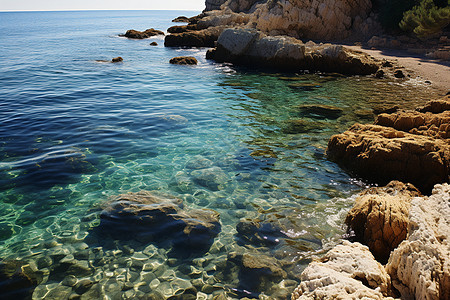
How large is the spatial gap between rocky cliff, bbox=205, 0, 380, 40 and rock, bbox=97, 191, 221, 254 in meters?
30.3

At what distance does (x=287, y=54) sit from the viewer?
21812 millimetres

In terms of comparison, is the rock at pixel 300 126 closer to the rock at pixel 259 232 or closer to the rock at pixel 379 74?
the rock at pixel 259 232

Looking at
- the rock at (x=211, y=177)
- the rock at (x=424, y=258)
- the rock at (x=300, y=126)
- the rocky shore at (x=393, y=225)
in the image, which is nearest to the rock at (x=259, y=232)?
the rocky shore at (x=393, y=225)

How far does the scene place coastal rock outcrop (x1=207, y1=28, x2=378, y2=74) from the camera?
2092 cm

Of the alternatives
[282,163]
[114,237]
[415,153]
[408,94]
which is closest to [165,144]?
[282,163]

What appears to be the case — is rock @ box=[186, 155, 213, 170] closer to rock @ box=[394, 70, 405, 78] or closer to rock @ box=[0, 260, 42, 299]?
rock @ box=[0, 260, 42, 299]

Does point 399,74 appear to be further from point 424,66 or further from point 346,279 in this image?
point 346,279

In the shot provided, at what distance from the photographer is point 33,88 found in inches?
653

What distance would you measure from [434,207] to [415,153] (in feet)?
10.5

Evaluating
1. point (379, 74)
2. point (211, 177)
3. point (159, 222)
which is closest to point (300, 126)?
point (211, 177)

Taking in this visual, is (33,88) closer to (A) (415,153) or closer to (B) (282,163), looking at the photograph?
(B) (282,163)

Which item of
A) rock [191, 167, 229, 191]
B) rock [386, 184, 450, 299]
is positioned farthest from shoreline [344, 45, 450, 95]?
rock [386, 184, 450, 299]

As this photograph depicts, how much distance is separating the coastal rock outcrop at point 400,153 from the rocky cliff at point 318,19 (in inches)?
1059

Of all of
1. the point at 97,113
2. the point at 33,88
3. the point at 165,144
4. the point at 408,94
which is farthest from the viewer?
the point at 33,88
